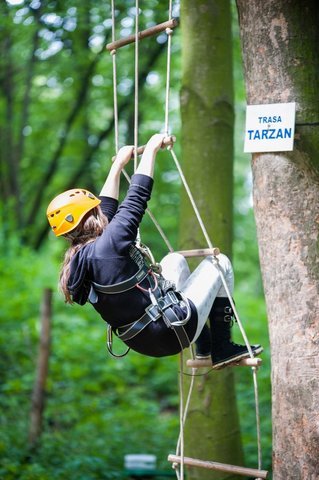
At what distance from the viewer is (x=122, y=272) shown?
11.8ft

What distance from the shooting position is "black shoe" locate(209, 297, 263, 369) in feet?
12.8

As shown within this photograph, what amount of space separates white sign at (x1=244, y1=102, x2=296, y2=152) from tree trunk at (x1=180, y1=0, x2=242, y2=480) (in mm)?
1757

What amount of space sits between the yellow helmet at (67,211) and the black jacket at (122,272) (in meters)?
0.14

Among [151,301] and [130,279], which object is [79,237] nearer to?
[130,279]

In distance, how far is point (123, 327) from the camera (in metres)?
3.74

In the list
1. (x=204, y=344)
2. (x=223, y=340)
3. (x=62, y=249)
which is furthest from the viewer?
(x=62, y=249)

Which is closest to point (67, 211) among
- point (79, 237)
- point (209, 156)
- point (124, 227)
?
point (79, 237)

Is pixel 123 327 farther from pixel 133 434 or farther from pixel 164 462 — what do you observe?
pixel 133 434

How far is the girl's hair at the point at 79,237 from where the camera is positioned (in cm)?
371

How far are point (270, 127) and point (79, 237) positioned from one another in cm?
→ 116

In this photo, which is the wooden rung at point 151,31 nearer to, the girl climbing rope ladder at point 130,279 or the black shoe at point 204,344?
the girl climbing rope ladder at point 130,279

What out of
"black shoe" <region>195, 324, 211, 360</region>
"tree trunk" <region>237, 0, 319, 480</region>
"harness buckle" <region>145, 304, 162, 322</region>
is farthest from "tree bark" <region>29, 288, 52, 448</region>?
"tree trunk" <region>237, 0, 319, 480</region>

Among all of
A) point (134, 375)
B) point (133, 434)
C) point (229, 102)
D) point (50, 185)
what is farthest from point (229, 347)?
point (50, 185)

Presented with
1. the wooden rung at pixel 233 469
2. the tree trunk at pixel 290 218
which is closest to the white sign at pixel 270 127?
the tree trunk at pixel 290 218
